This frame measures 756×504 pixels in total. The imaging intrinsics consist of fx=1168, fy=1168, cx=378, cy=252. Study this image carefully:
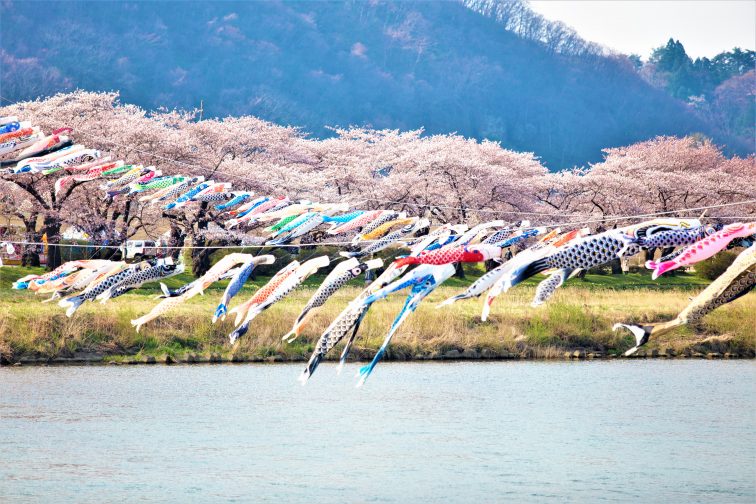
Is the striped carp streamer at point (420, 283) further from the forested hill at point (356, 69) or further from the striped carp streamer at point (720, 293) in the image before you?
the forested hill at point (356, 69)

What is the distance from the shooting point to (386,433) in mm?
28844

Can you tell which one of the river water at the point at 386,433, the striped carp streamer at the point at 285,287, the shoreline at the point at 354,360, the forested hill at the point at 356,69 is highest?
the forested hill at the point at 356,69

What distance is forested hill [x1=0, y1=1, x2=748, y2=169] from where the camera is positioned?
13162 centimetres

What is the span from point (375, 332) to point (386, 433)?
929cm

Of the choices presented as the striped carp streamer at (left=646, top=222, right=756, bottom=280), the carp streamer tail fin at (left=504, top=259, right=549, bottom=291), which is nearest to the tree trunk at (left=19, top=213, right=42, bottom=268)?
the carp streamer tail fin at (left=504, top=259, right=549, bottom=291)

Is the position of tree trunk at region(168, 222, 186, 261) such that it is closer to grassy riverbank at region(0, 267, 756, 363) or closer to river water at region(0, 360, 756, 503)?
grassy riverbank at region(0, 267, 756, 363)

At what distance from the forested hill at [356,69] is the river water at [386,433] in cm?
9588

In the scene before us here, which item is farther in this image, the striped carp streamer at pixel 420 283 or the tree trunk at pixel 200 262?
the tree trunk at pixel 200 262

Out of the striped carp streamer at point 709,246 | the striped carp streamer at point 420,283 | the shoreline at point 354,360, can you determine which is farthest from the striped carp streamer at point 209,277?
the shoreline at point 354,360

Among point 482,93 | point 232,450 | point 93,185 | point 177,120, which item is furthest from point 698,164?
point 482,93

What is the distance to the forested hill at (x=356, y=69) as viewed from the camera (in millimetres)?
131625

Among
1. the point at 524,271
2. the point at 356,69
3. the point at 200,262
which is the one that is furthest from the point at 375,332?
the point at 356,69

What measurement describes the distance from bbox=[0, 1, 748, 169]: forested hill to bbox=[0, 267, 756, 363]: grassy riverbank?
9104cm

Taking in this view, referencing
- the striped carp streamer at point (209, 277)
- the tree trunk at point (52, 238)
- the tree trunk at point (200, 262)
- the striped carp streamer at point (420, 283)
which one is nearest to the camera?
the striped carp streamer at point (420, 283)
